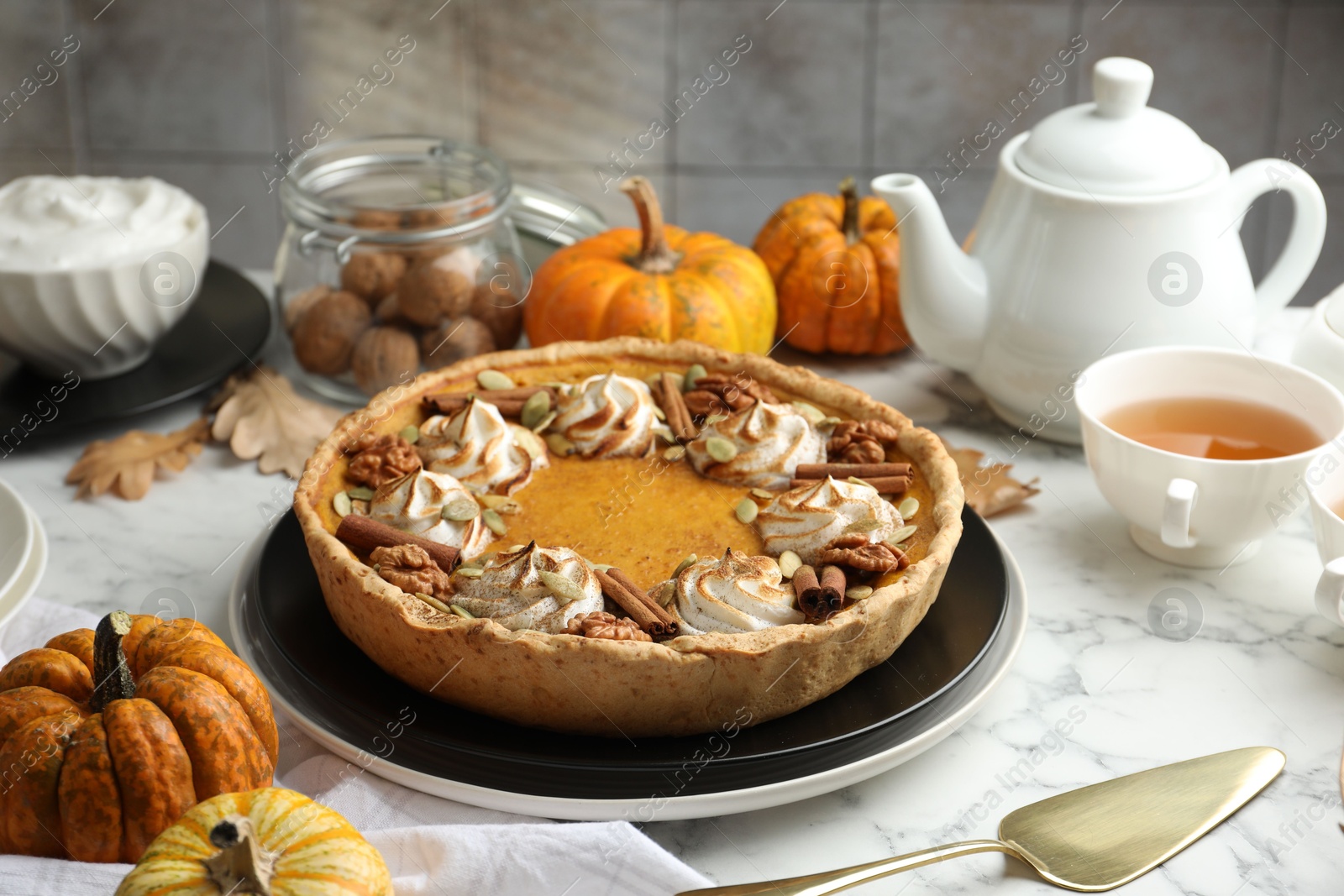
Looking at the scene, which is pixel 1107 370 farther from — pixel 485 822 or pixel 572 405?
pixel 485 822

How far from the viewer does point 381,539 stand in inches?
69.9

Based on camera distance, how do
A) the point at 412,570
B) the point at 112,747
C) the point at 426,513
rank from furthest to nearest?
1. the point at 426,513
2. the point at 412,570
3. the point at 112,747

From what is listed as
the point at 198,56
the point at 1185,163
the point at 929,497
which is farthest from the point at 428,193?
the point at 198,56

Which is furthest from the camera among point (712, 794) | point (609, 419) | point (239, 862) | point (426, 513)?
point (609, 419)

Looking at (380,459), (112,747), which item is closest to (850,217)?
(380,459)

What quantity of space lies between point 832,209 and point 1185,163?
0.79 meters

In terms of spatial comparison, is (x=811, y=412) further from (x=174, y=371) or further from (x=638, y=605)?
(x=174, y=371)

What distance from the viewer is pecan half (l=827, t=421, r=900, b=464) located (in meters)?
2.01

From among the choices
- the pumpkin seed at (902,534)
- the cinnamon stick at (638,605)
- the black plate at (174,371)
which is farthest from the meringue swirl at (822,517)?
the black plate at (174,371)

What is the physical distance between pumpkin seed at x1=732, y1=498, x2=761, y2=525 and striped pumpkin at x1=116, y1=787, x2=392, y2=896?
2.70 ft

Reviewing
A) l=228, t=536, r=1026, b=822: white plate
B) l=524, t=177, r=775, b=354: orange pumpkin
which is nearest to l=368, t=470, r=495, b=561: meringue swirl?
l=228, t=536, r=1026, b=822: white plate

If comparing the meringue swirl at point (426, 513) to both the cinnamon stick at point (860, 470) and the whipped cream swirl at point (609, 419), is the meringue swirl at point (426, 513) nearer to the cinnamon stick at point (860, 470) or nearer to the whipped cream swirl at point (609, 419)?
the whipped cream swirl at point (609, 419)

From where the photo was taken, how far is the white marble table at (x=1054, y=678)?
1.47 m

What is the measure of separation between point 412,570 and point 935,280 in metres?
1.11
